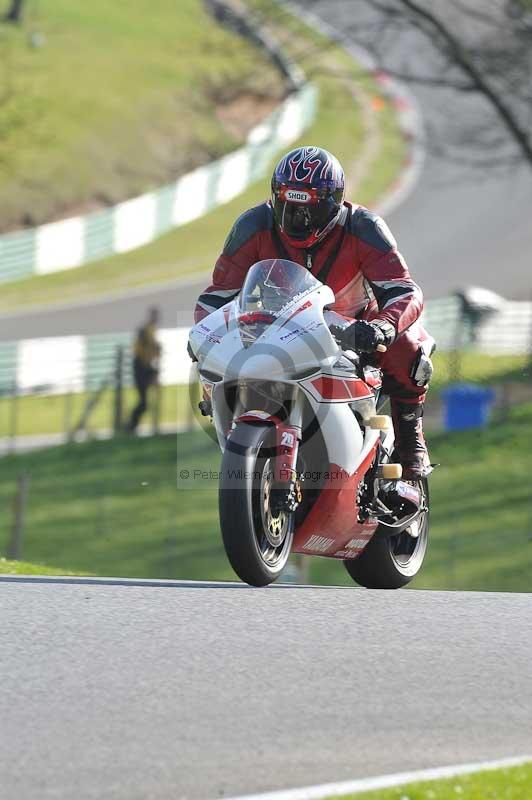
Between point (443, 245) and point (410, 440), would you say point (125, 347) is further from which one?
point (443, 245)

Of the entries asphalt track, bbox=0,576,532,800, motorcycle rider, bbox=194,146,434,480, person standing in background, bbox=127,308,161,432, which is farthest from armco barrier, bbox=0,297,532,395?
asphalt track, bbox=0,576,532,800

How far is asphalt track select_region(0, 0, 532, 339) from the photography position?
31.3 metres

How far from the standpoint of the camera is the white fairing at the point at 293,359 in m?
6.74

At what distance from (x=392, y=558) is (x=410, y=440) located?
0.64m

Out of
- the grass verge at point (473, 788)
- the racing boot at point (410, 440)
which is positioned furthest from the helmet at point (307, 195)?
the grass verge at point (473, 788)

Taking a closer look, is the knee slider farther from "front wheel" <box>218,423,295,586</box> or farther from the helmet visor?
"front wheel" <box>218,423,295,586</box>

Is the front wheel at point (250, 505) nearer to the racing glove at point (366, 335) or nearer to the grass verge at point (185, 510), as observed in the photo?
the racing glove at point (366, 335)

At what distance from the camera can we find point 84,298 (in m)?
33.4

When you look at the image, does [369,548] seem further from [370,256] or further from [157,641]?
[157,641]

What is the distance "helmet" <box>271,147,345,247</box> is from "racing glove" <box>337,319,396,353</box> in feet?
1.80

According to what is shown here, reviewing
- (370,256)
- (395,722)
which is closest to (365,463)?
(370,256)

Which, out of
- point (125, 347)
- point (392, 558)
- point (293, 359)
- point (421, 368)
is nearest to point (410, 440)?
point (421, 368)

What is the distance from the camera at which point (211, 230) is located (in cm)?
3881

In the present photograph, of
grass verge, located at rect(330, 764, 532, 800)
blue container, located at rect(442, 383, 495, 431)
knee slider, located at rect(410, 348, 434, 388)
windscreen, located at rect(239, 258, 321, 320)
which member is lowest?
blue container, located at rect(442, 383, 495, 431)
